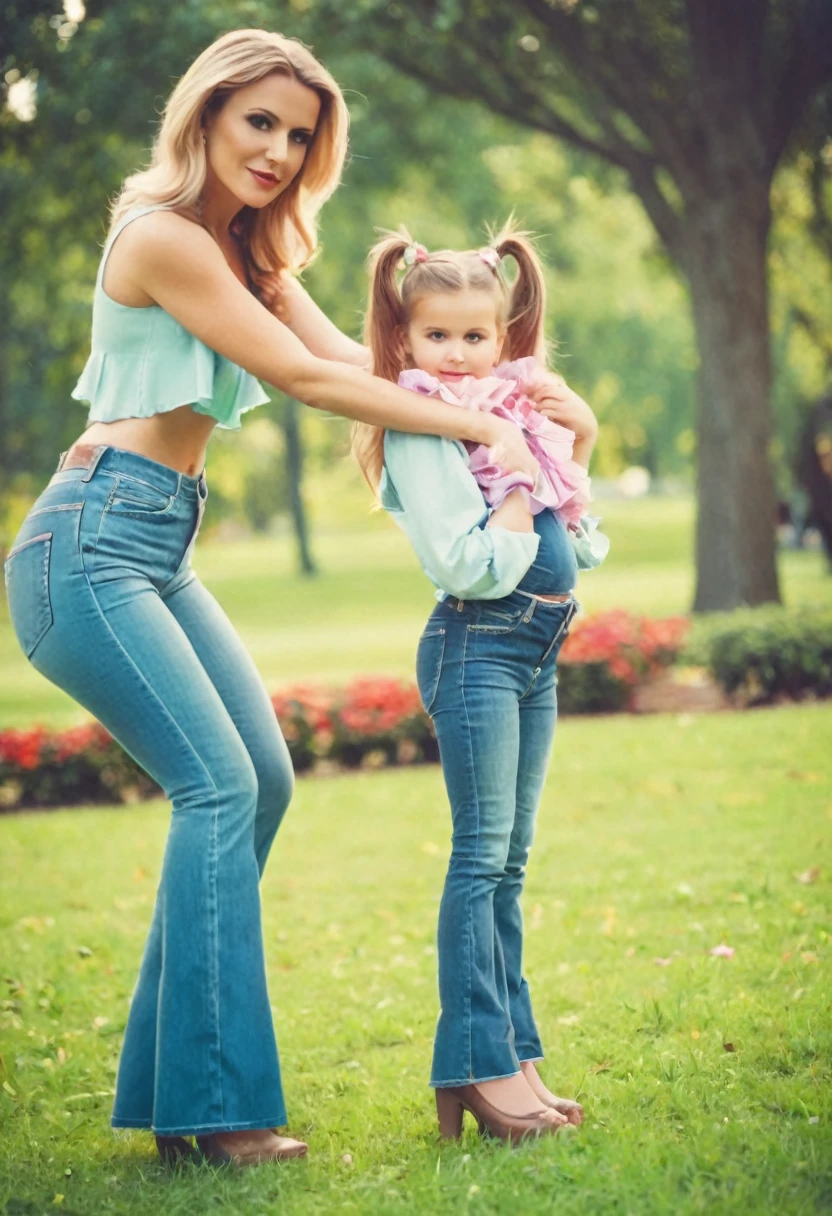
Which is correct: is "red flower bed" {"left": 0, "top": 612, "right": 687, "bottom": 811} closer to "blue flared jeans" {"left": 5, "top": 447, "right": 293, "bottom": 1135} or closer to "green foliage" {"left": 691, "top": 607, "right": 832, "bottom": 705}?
"green foliage" {"left": 691, "top": 607, "right": 832, "bottom": 705}

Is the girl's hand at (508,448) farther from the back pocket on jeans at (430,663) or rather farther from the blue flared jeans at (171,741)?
the blue flared jeans at (171,741)

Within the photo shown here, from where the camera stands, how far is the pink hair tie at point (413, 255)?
126 inches

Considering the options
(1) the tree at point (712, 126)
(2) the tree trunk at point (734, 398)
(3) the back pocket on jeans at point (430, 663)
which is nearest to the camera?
(3) the back pocket on jeans at point (430, 663)

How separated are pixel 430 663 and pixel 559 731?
7008 millimetres

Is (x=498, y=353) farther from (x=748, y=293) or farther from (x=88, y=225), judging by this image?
(x=88, y=225)

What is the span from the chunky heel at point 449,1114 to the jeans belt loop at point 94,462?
1605mm

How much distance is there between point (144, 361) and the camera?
312 centimetres

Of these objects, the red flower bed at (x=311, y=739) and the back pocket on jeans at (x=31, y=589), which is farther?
the red flower bed at (x=311, y=739)

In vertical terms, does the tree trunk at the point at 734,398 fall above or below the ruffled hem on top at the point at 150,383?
above

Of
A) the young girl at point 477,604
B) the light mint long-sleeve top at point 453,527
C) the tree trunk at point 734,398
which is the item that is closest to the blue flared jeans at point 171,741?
the young girl at point 477,604

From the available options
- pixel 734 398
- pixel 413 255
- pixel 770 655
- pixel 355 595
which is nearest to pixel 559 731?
pixel 770 655

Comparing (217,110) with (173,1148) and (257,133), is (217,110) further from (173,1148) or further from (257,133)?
(173,1148)

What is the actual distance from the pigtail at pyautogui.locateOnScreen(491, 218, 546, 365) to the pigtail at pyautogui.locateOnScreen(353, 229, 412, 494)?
247mm

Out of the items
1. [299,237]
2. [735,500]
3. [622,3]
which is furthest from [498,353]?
[622,3]
